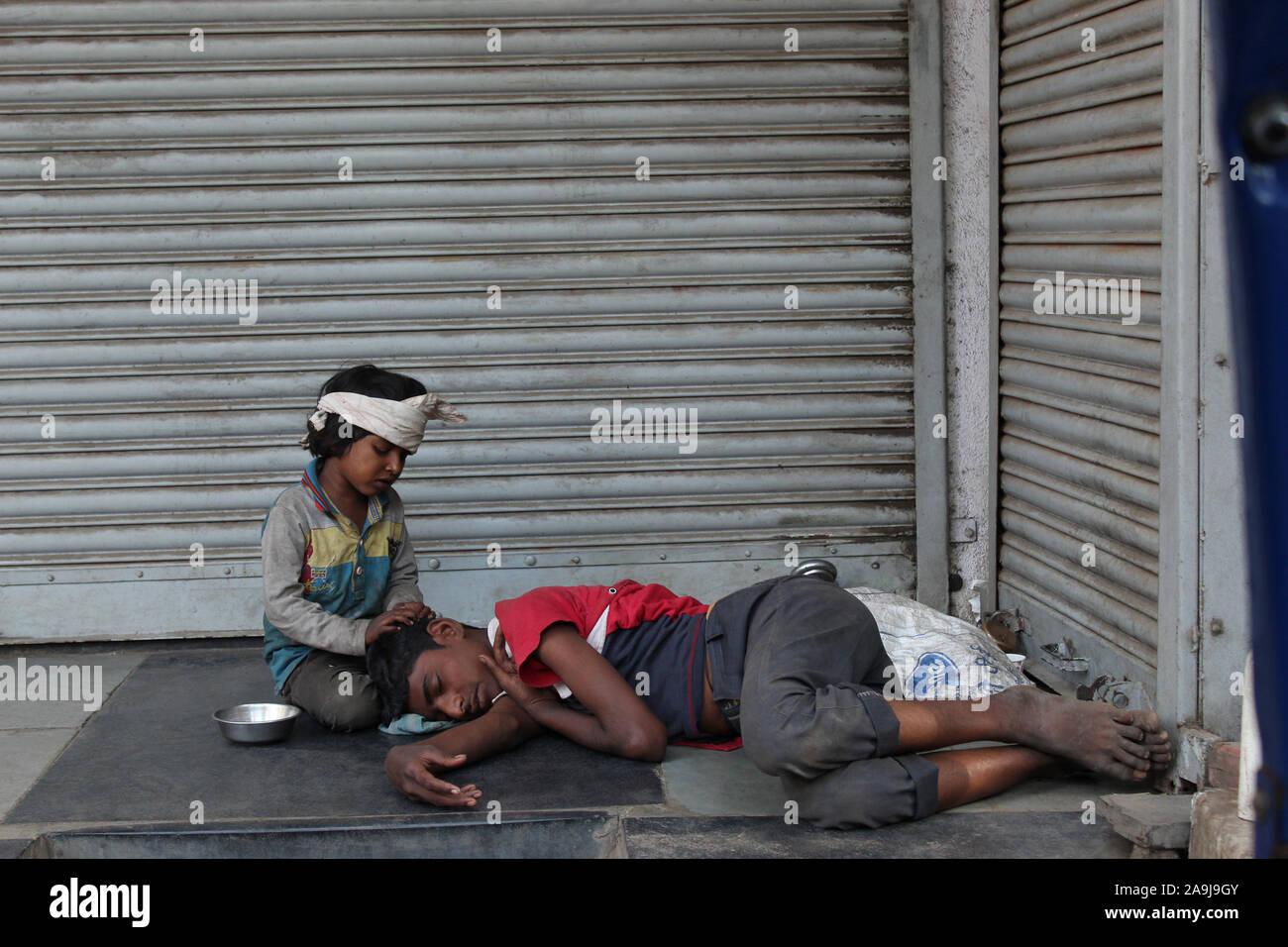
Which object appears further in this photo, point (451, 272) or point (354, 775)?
point (451, 272)

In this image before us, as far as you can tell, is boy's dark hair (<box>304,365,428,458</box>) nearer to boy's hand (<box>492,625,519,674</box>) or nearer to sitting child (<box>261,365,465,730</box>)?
sitting child (<box>261,365,465,730</box>)

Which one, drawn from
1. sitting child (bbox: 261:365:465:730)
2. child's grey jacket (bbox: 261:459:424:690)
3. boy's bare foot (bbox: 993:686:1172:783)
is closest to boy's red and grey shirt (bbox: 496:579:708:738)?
sitting child (bbox: 261:365:465:730)

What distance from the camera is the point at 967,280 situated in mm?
4789

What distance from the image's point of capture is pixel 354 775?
11.6 feet

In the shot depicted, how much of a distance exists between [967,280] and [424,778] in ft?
9.18

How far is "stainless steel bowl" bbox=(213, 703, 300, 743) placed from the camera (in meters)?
3.77

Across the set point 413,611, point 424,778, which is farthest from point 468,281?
point 424,778

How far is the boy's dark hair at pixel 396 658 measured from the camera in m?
3.66

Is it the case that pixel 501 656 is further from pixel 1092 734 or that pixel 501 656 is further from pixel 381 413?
pixel 1092 734

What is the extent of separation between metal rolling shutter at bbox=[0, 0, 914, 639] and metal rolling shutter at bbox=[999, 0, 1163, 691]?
0.54 m

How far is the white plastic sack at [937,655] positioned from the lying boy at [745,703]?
7.2 inches
